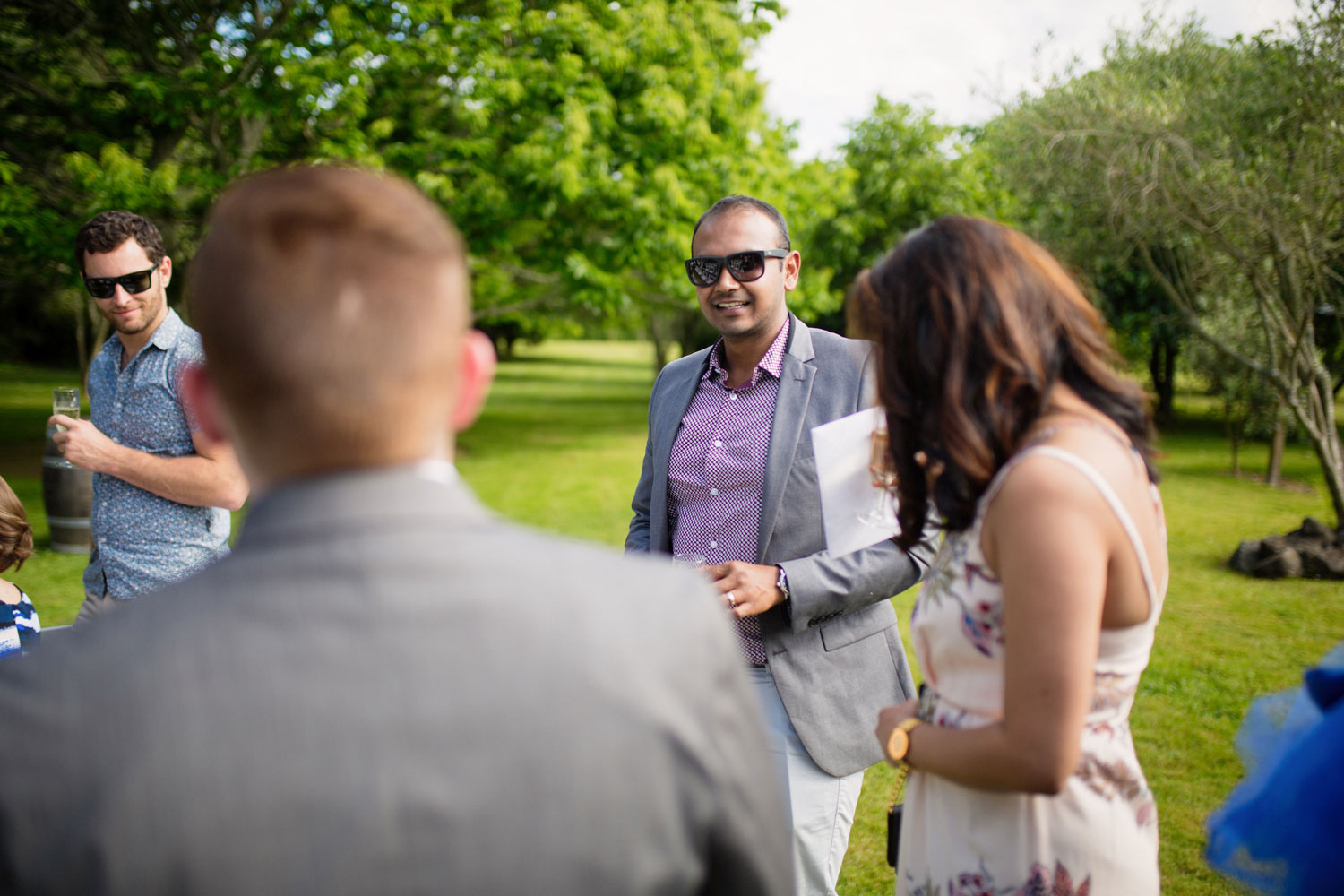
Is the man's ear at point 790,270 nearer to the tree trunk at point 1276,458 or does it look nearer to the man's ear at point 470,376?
the man's ear at point 470,376

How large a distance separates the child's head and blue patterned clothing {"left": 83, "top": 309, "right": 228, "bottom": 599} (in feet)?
0.76

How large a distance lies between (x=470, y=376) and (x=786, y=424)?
182 cm

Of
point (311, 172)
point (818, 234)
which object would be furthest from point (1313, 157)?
point (818, 234)

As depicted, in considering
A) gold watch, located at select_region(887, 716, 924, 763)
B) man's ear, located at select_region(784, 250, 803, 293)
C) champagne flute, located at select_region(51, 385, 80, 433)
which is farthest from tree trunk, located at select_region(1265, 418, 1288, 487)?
champagne flute, located at select_region(51, 385, 80, 433)

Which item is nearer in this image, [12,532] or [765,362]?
[765,362]

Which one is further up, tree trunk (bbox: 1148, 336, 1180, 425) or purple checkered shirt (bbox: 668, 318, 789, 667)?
purple checkered shirt (bbox: 668, 318, 789, 667)

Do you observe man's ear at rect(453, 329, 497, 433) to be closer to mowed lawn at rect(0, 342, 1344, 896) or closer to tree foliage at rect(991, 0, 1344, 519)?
mowed lawn at rect(0, 342, 1344, 896)

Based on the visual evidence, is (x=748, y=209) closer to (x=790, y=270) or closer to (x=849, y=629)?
(x=790, y=270)

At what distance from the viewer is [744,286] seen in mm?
3064

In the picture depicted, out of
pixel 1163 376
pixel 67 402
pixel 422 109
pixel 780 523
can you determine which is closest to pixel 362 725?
pixel 780 523

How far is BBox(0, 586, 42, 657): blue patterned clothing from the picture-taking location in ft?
9.21

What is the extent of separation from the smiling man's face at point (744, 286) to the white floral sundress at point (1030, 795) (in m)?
1.47

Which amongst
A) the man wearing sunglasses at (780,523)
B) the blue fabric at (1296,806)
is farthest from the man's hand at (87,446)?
the blue fabric at (1296,806)

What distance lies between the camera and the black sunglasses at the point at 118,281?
10.4 feet
